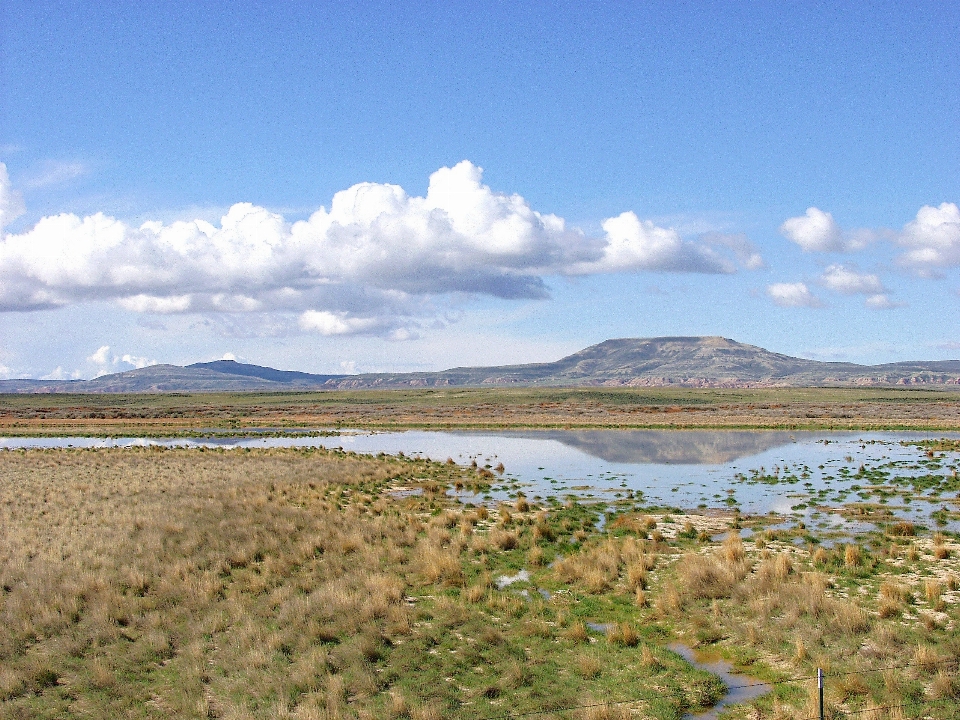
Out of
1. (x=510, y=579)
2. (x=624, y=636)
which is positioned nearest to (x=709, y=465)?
(x=510, y=579)

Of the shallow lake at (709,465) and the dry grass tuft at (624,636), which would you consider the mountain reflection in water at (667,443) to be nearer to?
the shallow lake at (709,465)

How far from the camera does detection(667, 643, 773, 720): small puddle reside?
10203mm

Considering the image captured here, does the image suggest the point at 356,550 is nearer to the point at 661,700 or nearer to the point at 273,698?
the point at 273,698

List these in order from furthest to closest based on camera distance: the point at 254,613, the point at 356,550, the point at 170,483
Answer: the point at 170,483 < the point at 356,550 < the point at 254,613

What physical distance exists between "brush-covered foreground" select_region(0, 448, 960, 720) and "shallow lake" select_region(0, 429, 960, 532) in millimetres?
5648

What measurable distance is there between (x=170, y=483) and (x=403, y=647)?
72.5 feet

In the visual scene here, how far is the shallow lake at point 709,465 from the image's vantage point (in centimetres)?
2762

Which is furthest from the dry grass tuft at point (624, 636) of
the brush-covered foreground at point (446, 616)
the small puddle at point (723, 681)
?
the small puddle at point (723, 681)

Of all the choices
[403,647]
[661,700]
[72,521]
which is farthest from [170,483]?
[661,700]

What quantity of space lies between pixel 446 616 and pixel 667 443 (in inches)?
1765

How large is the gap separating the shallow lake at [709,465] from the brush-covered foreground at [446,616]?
5648 millimetres

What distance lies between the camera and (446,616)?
1402 cm

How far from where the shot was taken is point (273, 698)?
10.5 m

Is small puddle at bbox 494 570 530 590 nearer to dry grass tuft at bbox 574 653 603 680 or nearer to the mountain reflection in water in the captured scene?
dry grass tuft at bbox 574 653 603 680
